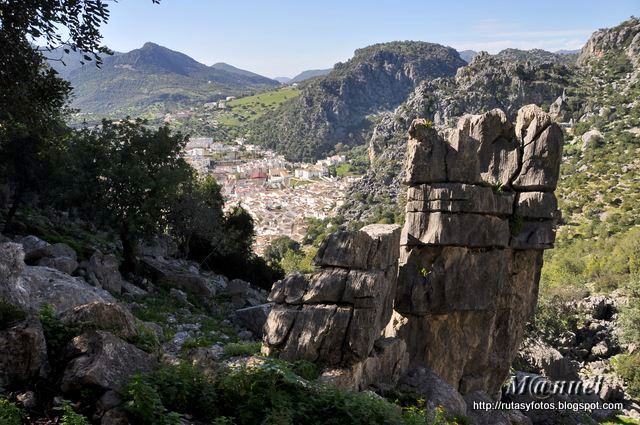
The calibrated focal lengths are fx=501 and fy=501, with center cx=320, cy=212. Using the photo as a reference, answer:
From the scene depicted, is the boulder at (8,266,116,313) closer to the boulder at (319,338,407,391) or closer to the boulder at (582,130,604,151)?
the boulder at (319,338,407,391)

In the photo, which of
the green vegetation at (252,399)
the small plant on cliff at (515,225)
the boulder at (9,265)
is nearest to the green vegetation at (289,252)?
the small plant on cliff at (515,225)

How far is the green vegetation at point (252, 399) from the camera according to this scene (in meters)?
6.20

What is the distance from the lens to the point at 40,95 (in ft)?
33.8

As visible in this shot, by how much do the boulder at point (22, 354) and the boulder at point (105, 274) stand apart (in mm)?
12571

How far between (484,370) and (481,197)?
Result: 6.19 m

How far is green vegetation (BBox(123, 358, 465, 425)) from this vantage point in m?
6.20

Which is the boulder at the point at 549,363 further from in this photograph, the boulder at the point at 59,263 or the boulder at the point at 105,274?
the boulder at the point at 59,263

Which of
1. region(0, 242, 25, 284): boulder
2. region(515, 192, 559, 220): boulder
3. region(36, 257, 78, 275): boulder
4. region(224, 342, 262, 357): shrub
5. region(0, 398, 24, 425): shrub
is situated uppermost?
region(515, 192, 559, 220): boulder

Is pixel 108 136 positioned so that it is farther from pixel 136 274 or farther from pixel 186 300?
pixel 186 300

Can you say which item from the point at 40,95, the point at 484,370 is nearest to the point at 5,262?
the point at 40,95

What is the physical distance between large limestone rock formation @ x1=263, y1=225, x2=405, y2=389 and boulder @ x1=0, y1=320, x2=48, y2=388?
485 cm

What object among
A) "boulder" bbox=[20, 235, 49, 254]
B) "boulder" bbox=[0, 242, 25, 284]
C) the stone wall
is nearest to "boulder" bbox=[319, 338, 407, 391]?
the stone wall

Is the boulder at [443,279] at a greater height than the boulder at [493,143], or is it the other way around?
the boulder at [493,143]

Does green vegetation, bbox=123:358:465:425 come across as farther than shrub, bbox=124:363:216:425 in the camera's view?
Yes
